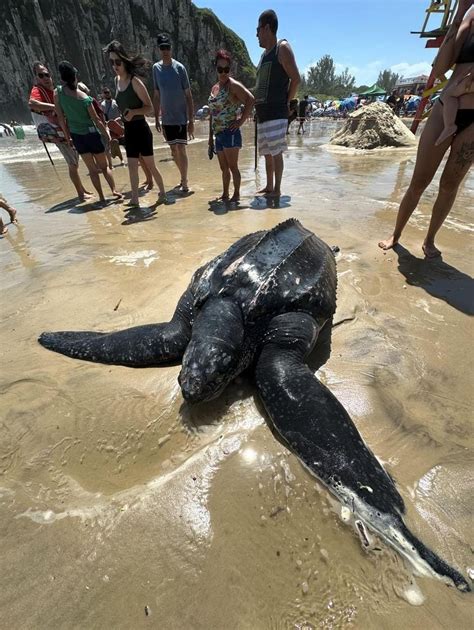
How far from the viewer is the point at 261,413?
6.21 feet

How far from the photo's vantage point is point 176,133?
5.67 metres

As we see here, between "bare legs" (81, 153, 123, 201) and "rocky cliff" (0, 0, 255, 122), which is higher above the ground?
"rocky cliff" (0, 0, 255, 122)

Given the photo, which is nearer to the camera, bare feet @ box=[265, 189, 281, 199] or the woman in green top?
the woman in green top

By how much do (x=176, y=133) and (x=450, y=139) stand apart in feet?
14.1

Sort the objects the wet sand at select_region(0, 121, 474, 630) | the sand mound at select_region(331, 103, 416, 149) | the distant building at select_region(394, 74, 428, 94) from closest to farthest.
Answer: the wet sand at select_region(0, 121, 474, 630)
the sand mound at select_region(331, 103, 416, 149)
the distant building at select_region(394, 74, 428, 94)

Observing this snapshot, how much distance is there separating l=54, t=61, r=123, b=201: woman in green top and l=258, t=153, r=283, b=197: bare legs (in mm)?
2826

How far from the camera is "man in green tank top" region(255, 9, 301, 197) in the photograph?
4582 mm

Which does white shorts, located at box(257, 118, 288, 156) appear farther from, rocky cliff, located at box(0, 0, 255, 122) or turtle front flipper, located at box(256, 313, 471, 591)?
rocky cliff, located at box(0, 0, 255, 122)

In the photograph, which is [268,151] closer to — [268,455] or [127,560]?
[268,455]

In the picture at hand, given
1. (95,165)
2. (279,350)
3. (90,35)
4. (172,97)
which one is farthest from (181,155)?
(90,35)

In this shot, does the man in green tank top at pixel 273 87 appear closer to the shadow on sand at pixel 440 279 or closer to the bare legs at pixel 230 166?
the bare legs at pixel 230 166

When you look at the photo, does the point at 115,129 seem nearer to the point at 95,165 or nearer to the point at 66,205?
the point at 95,165

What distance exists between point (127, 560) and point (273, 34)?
596 cm

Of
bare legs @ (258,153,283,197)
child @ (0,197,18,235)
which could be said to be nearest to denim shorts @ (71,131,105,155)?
child @ (0,197,18,235)
